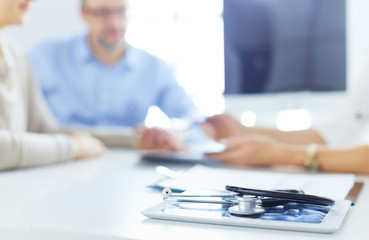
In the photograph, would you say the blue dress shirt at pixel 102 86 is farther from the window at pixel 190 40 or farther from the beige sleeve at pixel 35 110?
the beige sleeve at pixel 35 110

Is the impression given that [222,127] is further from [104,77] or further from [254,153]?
[104,77]

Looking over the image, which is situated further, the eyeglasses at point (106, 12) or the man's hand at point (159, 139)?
the eyeglasses at point (106, 12)

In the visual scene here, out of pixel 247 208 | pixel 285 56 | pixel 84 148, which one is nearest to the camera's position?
pixel 247 208

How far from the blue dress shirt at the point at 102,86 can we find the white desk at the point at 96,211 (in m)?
1.60

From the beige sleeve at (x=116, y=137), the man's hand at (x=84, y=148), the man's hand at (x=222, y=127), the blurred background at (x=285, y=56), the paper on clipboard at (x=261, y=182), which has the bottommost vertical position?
the paper on clipboard at (x=261, y=182)

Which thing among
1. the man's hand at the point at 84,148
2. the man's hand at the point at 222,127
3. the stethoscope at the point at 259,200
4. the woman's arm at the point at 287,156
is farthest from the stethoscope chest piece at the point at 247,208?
the man's hand at the point at 222,127

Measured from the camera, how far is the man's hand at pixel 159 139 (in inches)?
55.9

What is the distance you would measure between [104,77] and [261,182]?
203 cm

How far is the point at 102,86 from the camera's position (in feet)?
8.91

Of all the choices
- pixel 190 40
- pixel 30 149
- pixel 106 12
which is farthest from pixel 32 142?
pixel 190 40

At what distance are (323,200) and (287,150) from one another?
532mm

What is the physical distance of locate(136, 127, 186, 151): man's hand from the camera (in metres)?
1.42

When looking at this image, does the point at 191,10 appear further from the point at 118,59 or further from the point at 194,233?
the point at 194,233

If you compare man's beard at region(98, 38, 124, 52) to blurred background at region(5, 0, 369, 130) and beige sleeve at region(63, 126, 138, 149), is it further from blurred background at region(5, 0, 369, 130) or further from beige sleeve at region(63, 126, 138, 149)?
beige sleeve at region(63, 126, 138, 149)
